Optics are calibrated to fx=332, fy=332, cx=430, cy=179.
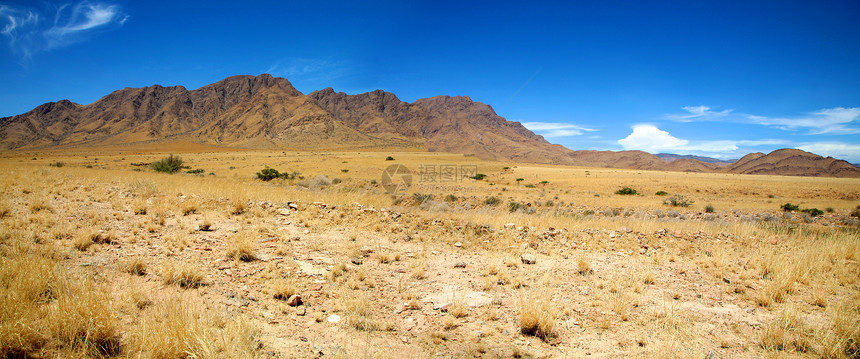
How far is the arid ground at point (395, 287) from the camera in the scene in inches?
127

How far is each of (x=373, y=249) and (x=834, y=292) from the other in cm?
750

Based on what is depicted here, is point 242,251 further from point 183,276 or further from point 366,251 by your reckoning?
point 366,251

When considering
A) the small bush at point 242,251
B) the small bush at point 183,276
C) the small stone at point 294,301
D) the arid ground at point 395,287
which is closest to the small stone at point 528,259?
the arid ground at point 395,287

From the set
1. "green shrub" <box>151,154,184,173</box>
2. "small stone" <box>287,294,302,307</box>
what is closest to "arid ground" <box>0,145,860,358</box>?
→ "small stone" <box>287,294,302,307</box>

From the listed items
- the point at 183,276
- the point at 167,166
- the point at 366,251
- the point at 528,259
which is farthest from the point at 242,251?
the point at 167,166

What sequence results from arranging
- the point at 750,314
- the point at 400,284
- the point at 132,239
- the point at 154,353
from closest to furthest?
the point at 154,353
the point at 750,314
the point at 400,284
the point at 132,239

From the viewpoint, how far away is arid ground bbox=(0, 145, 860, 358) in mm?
3238

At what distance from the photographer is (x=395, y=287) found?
5020 millimetres

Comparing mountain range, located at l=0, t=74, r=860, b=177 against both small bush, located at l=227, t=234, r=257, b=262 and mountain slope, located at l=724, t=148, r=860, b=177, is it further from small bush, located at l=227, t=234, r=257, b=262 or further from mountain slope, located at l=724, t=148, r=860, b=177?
small bush, located at l=227, t=234, r=257, b=262

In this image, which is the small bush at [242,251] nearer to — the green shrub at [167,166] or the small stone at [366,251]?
the small stone at [366,251]

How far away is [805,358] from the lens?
3438mm

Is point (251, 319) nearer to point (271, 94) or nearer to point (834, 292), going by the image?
point (834, 292)

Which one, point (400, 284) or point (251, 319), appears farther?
point (400, 284)

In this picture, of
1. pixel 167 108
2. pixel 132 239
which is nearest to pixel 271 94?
pixel 167 108
